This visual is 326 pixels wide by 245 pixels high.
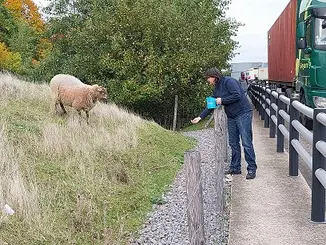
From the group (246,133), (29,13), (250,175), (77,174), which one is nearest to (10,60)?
(29,13)

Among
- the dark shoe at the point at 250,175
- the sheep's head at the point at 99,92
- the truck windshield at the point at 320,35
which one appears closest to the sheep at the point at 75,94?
the sheep's head at the point at 99,92

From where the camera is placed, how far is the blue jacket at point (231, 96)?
755cm

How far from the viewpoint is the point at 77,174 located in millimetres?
8234

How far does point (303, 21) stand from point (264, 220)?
8915mm

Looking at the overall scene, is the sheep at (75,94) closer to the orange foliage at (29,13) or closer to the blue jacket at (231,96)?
the blue jacket at (231,96)

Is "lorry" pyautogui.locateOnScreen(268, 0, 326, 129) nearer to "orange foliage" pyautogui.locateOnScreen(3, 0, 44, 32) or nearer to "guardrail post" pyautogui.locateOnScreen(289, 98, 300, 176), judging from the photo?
"guardrail post" pyautogui.locateOnScreen(289, 98, 300, 176)

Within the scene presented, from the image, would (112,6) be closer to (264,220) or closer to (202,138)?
(202,138)

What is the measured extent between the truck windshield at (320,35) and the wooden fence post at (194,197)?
8.89m

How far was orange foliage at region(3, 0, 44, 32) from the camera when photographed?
55.2 m

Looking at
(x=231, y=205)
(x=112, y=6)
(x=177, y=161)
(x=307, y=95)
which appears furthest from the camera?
(x=112, y=6)

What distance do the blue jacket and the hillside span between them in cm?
178

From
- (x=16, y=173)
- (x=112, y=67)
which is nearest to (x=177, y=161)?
(x=16, y=173)

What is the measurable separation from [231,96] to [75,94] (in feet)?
22.7

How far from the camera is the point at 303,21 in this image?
1351 cm
